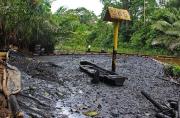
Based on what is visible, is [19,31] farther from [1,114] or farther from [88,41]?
[88,41]

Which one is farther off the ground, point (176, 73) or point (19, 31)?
point (19, 31)

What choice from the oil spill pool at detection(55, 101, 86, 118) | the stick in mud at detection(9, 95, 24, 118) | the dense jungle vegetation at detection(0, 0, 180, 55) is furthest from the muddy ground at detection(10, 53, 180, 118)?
the dense jungle vegetation at detection(0, 0, 180, 55)

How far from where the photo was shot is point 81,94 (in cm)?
1202

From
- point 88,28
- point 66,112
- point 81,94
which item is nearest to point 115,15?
point 81,94

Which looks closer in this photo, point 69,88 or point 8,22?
point 69,88

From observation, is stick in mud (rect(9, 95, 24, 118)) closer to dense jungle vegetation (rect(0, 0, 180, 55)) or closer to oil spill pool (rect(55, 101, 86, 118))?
oil spill pool (rect(55, 101, 86, 118))

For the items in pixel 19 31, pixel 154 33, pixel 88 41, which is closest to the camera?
pixel 19 31

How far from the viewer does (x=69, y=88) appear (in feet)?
42.4

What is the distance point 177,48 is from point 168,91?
14.1m

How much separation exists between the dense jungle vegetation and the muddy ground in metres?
4.10

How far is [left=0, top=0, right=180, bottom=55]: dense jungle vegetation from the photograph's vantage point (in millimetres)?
20625

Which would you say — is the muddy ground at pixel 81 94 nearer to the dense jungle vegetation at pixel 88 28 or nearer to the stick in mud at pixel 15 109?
the stick in mud at pixel 15 109

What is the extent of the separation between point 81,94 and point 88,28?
95.3 feet

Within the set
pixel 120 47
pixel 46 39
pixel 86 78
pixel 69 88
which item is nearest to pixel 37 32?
pixel 46 39
